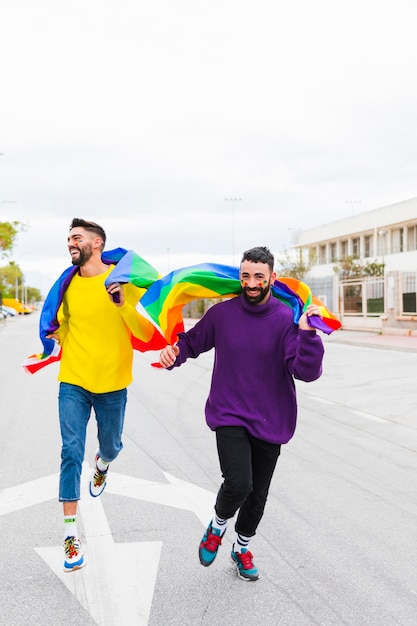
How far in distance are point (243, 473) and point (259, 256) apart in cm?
118

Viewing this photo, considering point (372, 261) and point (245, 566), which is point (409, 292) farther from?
point (372, 261)

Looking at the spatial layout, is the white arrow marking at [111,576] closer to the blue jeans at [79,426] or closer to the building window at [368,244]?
the blue jeans at [79,426]

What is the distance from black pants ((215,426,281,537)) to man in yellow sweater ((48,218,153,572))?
0.89 metres

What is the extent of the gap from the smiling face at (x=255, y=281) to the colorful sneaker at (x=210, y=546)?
1.30 metres

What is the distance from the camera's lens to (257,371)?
12.4 ft

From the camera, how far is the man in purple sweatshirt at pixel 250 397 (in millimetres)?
3721

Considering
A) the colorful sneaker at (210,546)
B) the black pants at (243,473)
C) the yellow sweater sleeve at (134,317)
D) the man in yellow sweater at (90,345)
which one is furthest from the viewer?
the yellow sweater sleeve at (134,317)

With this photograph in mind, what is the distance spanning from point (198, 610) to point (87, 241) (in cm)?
229

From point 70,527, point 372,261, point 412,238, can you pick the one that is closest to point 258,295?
point 70,527

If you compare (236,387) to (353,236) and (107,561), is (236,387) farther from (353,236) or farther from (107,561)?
(353,236)

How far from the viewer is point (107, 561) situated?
13.1 feet

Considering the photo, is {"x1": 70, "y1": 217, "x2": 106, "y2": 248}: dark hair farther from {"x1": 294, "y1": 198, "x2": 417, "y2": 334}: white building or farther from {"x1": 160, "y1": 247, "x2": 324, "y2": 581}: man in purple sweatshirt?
{"x1": 294, "y1": 198, "x2": 417, "y2": 334}: white building

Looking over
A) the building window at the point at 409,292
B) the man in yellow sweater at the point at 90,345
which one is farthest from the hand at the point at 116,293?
the building window at the point at 409,292

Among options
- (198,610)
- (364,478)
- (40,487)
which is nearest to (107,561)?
(198,610)
